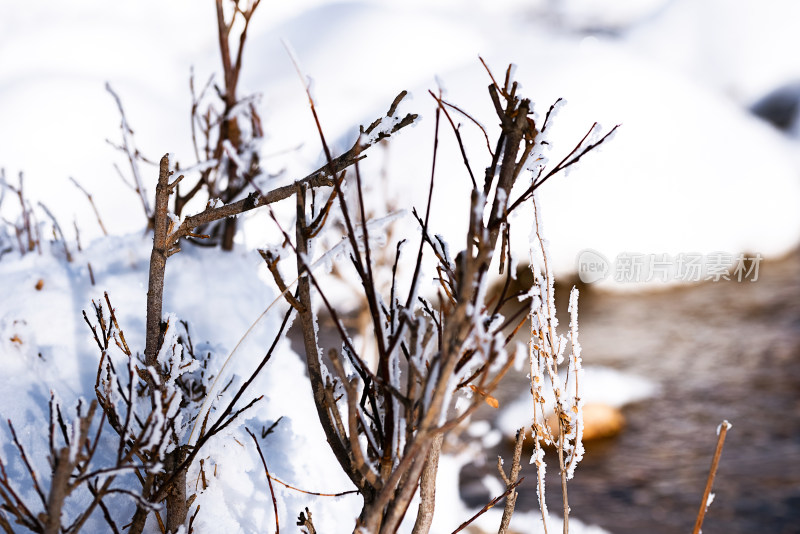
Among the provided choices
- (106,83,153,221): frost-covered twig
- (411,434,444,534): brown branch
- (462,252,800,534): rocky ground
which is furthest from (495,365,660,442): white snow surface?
(411,434,444,534): brown branch

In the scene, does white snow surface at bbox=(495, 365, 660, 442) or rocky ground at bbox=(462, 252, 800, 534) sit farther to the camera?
white snow surface at bbox=(495, 365, 660, 442)

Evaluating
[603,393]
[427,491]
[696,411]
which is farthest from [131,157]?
[696,411]

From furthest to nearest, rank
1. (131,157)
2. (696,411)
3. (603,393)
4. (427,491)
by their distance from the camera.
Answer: (603,393), (696,411), (131,157), (427,491)

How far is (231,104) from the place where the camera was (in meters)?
2.42

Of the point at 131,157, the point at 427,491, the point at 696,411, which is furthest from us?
the point at 696,411

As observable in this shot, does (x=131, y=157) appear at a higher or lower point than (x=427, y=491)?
higher

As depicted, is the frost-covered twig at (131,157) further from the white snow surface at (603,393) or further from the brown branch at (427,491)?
the white snow surface at (603,393)

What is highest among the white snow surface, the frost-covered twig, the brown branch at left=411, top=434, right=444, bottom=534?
the white snow surface

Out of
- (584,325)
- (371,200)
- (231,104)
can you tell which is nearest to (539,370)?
(231,104)

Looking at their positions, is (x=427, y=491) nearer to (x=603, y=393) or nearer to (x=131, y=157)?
(x=131, y=157)

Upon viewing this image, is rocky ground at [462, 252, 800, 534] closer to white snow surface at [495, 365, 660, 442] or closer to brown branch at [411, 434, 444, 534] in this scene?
white snow surface at [495, 365, 660, 442]

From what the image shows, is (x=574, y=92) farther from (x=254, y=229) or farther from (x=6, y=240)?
(x=6, y=240)

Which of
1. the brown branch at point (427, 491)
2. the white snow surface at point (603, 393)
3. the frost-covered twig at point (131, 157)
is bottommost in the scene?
the brown branch at point (427, 491)

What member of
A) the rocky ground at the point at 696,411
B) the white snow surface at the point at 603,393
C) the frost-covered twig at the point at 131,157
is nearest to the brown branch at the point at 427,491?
the frost-covered twig at the point at 131,157
